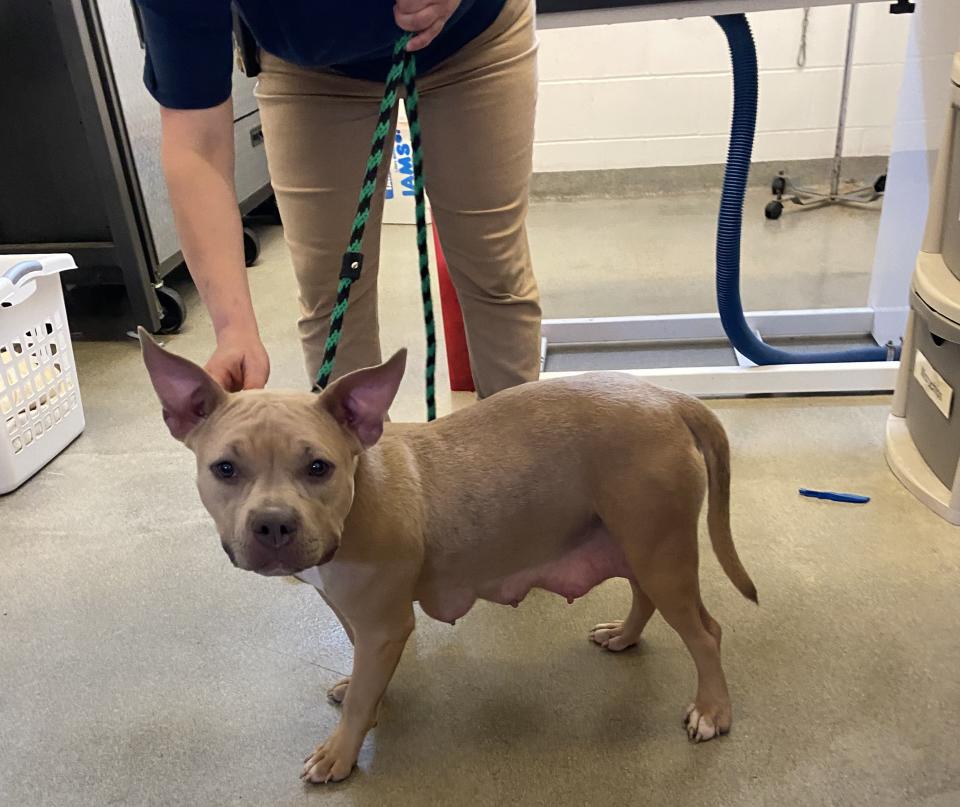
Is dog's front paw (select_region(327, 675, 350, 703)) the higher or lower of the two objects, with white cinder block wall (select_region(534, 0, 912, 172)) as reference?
lower

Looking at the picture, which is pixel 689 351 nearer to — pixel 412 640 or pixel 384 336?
pixel 384 336

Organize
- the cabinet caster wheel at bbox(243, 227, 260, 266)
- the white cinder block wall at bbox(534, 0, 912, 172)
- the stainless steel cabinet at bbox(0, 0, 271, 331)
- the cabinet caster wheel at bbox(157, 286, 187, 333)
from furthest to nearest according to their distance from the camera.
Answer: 1. the white cinder block wall at bbox(534, 0, 912, 172)
2. the cabinet caster wheel at bbox(243, 227, 260, 266)
3. the cabinet caster wheel at bbox(157, 286, 187, 333)
4. the stainless steel cabinet at bbox(0, 0, 271, 331)

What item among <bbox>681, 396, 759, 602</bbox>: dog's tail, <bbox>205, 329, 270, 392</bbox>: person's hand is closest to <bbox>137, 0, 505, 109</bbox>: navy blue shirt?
<bbox>205, 329, 270, 392</bbox>: person's hand

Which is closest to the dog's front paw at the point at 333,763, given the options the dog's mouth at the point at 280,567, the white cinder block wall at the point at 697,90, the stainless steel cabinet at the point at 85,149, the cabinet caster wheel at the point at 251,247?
the dog's mouth at the point at 280,567

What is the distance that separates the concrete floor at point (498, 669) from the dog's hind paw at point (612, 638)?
Answer: 0.08 ft

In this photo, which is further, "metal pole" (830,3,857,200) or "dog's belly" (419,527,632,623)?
"metal pole" (830,3,857,200)

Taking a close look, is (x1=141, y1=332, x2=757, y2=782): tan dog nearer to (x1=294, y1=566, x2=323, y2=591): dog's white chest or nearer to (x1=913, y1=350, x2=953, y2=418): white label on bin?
(x1=294, y1=566, x2=323, y2=591): dog's white chest

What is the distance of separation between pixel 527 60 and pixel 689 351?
53.2 inches

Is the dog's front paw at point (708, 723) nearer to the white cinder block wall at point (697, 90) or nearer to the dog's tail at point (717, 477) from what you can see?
the dog's tail at point (717, 477)

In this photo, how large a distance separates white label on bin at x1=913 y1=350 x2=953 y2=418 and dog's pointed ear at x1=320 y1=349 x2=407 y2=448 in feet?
3.99

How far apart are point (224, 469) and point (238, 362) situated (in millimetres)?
223

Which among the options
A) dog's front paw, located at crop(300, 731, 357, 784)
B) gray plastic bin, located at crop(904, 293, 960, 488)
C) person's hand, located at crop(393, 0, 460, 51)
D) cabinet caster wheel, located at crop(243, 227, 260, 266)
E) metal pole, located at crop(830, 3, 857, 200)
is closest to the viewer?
person's hand, located at crop(393, 0, 460, 51)

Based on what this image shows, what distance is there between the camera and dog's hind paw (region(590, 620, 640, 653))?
1.44m

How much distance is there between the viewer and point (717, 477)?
1213 millimetres
